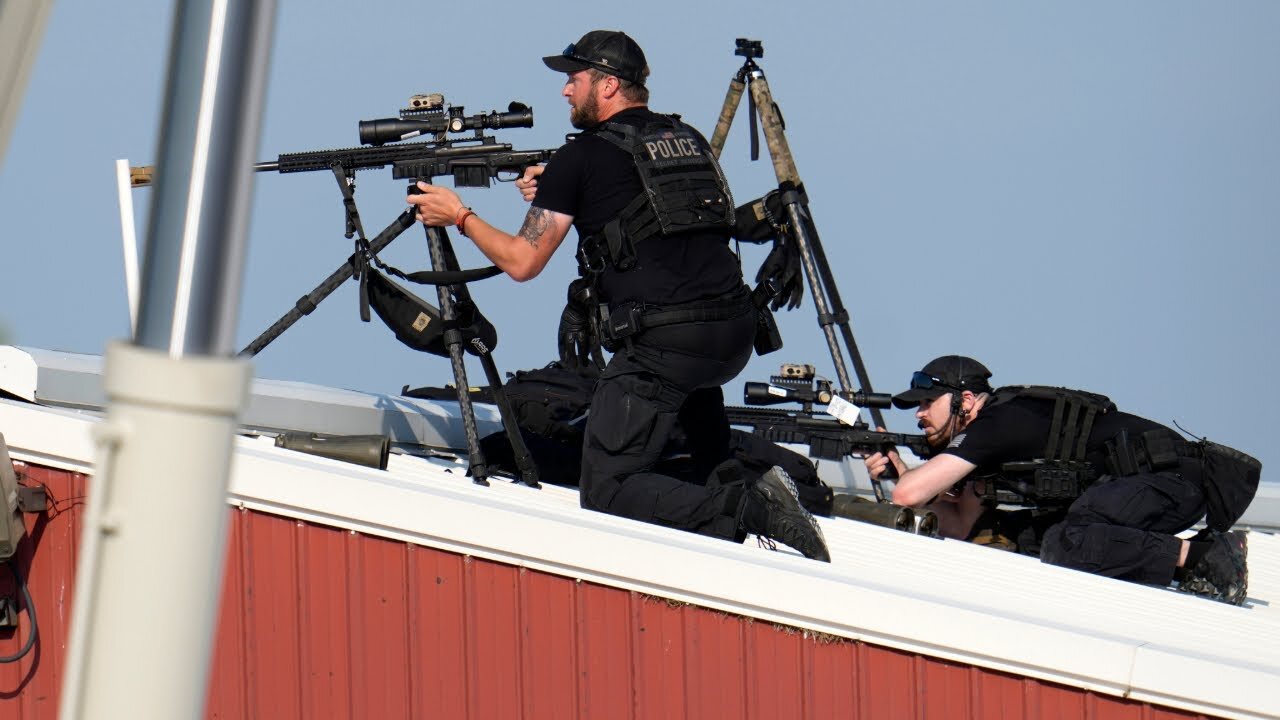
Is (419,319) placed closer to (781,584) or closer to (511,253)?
(511,253)

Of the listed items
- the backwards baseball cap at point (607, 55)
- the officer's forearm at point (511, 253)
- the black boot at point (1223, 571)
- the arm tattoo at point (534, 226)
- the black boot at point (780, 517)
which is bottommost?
the black boot at point (1223, 571)

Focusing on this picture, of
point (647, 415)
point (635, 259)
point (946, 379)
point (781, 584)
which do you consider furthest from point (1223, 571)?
point (635, 259)

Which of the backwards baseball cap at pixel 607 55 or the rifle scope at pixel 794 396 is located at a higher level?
the backwards baseball cap at pixel 607 55

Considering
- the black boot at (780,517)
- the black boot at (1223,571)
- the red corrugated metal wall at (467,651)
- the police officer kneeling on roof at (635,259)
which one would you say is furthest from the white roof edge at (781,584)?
the black boot at (1223,571)

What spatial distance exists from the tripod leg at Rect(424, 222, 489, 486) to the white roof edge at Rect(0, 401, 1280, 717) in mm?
764

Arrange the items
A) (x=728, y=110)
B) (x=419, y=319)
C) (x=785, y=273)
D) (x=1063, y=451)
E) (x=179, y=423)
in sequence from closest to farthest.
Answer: (x=179, y=423), (x=419, y=319), (x=1063, y=451), (x=785, y=273), (x=728, y=110)

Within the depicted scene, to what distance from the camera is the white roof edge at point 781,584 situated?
15.1 ft

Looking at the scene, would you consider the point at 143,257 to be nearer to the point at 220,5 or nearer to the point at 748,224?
the point at 220,5

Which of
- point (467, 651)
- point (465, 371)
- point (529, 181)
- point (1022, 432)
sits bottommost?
point (467, 651)

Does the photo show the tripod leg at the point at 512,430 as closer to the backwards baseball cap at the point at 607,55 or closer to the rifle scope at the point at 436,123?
the rifle scope at the point at 436,123

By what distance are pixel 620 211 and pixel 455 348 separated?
1106mm

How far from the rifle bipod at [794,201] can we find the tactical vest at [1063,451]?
5.92ft

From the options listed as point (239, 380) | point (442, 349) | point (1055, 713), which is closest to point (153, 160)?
point (239, 380)

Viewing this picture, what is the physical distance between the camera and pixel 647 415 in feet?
20.3
